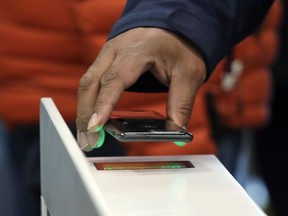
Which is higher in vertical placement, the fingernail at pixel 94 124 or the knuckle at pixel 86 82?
the knuckle at pixel 86 82

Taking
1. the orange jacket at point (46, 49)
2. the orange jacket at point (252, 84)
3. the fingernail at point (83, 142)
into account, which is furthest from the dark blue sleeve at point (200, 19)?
the orange jacket at point (252, 84)

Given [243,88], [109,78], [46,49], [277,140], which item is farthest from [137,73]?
[277,140]

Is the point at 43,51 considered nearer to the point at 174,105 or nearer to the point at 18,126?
the point at 18,126

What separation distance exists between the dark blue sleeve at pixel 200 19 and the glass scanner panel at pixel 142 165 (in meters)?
0.13

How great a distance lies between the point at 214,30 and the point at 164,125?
16 centimetres

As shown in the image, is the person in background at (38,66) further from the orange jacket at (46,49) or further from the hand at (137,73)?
the hand at (137,73)

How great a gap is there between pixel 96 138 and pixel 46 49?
14.4 inches

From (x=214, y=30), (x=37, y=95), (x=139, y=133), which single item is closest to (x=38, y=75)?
(x=37, y=95)

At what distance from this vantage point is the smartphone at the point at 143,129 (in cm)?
41

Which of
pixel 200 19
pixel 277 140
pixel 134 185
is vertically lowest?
pixel 277 140

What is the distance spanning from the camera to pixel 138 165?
0.43m

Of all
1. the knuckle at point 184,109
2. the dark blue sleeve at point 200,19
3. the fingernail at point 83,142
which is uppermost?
Answer: the dark blue sleeve at point 200,19

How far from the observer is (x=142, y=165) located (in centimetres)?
43

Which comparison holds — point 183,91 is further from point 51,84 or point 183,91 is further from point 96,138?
point 51,84
